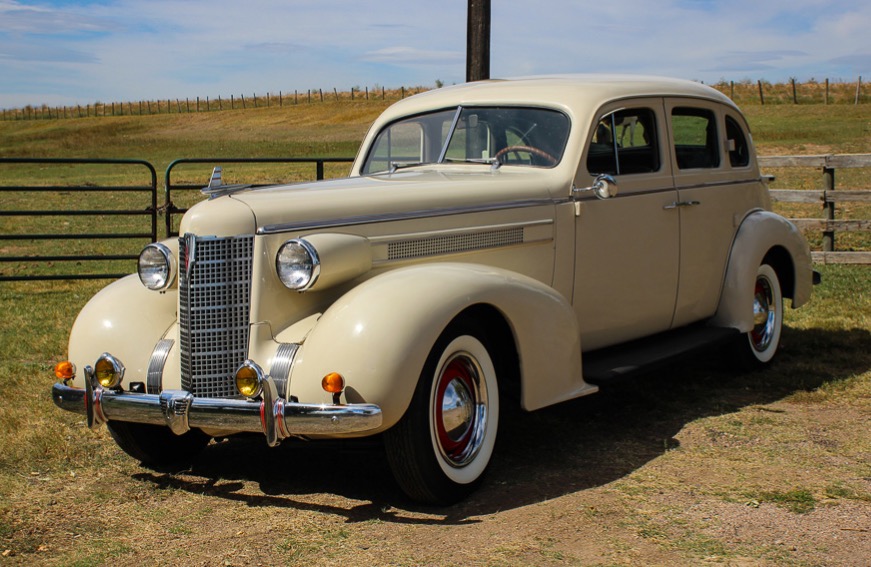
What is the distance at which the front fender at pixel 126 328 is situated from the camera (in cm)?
471

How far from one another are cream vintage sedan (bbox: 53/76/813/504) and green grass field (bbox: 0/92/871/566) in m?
0.32

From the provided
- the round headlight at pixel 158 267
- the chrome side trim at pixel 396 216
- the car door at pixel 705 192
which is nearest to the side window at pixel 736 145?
the car door at pixel 705 192

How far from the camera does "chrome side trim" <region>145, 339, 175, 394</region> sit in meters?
4.63

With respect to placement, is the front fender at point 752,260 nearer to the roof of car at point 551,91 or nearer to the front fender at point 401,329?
the roof of car at point 551,91

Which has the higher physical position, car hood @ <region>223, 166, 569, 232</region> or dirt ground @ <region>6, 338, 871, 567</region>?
car hood @ <region>223, 166, 569, 232</region>

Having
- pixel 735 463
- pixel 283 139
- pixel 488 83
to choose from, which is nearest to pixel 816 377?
pixel 735 463

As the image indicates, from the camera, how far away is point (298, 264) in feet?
14.3

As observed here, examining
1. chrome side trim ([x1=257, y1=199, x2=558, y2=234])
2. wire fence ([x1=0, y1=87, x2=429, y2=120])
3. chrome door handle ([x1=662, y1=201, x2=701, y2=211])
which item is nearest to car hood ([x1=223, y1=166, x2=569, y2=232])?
chrome side trim ([x1=257, y1=199, x2=558, y2=234])

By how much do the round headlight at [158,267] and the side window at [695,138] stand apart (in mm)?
3255

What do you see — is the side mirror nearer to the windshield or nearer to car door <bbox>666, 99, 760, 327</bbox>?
the windshield

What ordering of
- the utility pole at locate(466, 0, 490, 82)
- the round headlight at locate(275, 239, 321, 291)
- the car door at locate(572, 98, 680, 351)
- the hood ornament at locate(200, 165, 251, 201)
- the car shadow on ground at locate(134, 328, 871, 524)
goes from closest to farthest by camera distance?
the round headlight at locate(275, 239, 321, 291), the car shadow on ground at locate(134, 328, 871, 524), the hood ornament at locate(200, 165, 251, 201), the car door at locate(572, 98, 680, 351), the utility pole at locate(466, 0, 490, 82)

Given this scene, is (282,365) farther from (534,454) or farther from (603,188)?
(603,188)

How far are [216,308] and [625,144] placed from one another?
2.73 metres

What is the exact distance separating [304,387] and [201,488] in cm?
107
